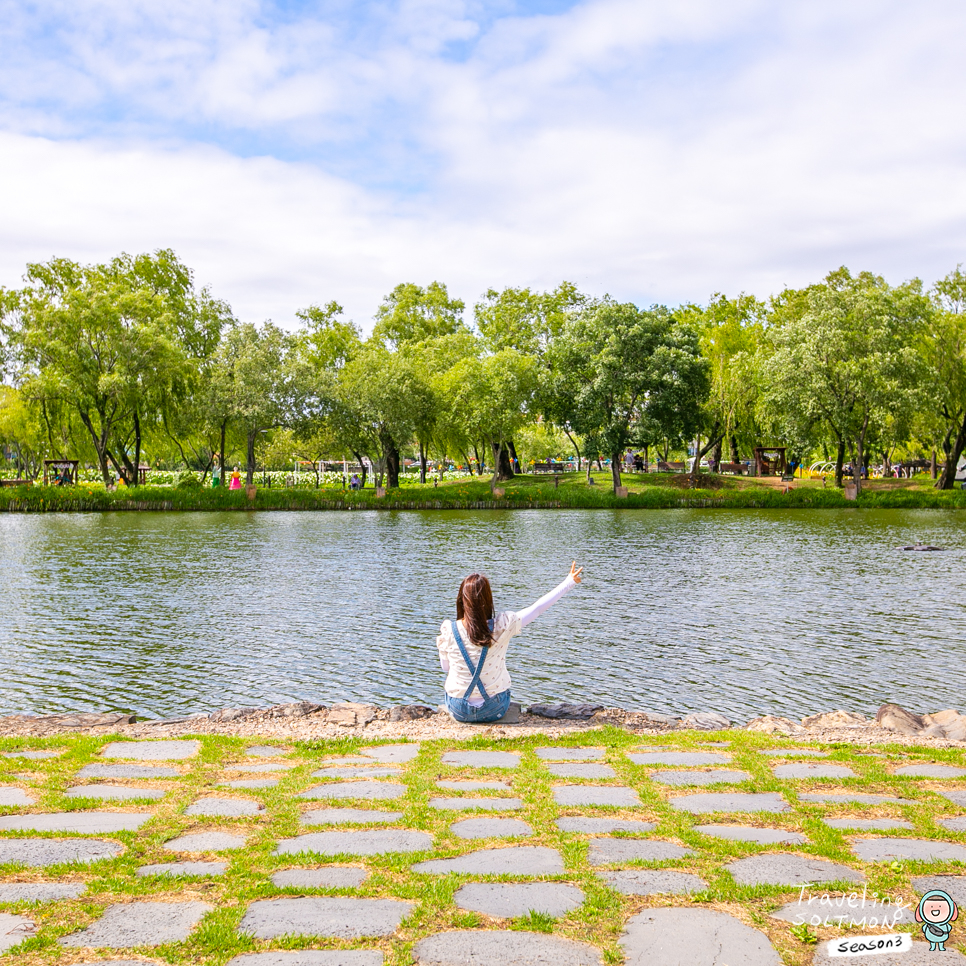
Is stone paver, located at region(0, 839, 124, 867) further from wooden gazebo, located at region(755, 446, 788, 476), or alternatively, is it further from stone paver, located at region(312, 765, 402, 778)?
wooden gazebo, located at region(755, 446, 788, 476)

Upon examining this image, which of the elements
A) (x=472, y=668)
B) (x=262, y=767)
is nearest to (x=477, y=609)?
(x=472, y=668)

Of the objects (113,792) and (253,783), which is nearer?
(113,792)

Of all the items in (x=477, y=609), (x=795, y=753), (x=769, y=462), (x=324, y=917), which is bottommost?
(x=795, y=753)

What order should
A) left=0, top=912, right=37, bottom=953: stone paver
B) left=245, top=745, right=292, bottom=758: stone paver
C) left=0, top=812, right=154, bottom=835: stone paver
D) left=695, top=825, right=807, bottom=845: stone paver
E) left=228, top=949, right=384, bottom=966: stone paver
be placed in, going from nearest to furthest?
left=228, top=949, right=384, bottom=966: stone paver, left=0, top=912, right=37, bottom=953: stone paver, left=695, top=825, right=807, bottom=845: stone paver, left=0, top=812, right=154, bottom=835: stone paver, left=245, top=745, right=292, bottom=758: stone paver

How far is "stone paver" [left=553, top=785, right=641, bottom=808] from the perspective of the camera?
648cm

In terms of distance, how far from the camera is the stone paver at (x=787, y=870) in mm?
4871

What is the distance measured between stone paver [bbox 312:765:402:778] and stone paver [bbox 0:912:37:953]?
10.4 ft

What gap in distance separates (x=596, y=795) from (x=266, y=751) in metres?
3.54

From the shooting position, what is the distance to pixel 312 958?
3.98m

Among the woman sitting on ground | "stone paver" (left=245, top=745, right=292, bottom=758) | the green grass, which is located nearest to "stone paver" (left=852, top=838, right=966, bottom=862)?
the green grass

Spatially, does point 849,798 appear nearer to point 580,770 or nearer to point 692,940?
point 580,770

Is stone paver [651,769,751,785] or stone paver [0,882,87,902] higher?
stone paver [0,882,87,902]

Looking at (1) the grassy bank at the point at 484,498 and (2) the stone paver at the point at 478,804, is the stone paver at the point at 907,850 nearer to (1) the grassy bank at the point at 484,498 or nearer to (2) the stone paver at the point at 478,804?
(2) the stone paver at the point at 478,804

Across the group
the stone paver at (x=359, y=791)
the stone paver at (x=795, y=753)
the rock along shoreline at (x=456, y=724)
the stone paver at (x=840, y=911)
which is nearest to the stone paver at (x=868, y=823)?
the stone paver at (x=840, y=911)
